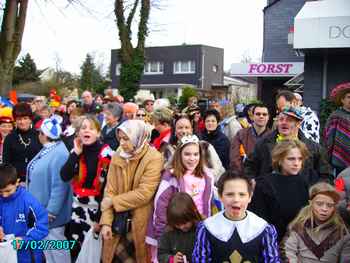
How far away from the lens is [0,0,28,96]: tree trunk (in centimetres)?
1198

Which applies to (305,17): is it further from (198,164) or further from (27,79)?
(27,79)

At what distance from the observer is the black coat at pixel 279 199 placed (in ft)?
12.9

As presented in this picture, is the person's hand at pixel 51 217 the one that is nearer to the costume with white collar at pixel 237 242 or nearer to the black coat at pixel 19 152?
the black coat at pixel 19 152

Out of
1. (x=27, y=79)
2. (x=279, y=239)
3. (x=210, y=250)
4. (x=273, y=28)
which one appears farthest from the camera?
(x=27, y=79)

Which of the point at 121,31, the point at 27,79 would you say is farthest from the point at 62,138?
the point at 27,79

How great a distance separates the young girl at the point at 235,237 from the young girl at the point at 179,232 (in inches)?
18.1

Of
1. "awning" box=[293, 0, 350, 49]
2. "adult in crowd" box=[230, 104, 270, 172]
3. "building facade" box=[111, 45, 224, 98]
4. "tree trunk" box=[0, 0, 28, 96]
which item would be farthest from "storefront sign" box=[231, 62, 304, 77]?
"building facade" box=[111, 45, 224, 98]

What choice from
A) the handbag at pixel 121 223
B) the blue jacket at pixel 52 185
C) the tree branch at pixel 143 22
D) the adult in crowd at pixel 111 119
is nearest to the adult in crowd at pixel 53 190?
the blue jacket at pixel 52 185

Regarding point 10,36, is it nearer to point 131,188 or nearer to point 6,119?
point 6,119

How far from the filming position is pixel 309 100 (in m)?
12.1

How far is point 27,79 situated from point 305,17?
4383 centimetres

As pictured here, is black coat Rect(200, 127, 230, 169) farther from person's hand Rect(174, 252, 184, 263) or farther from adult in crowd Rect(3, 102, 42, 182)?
person's hand Rect(174, 252, 184, 263)

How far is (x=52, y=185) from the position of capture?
493cm
